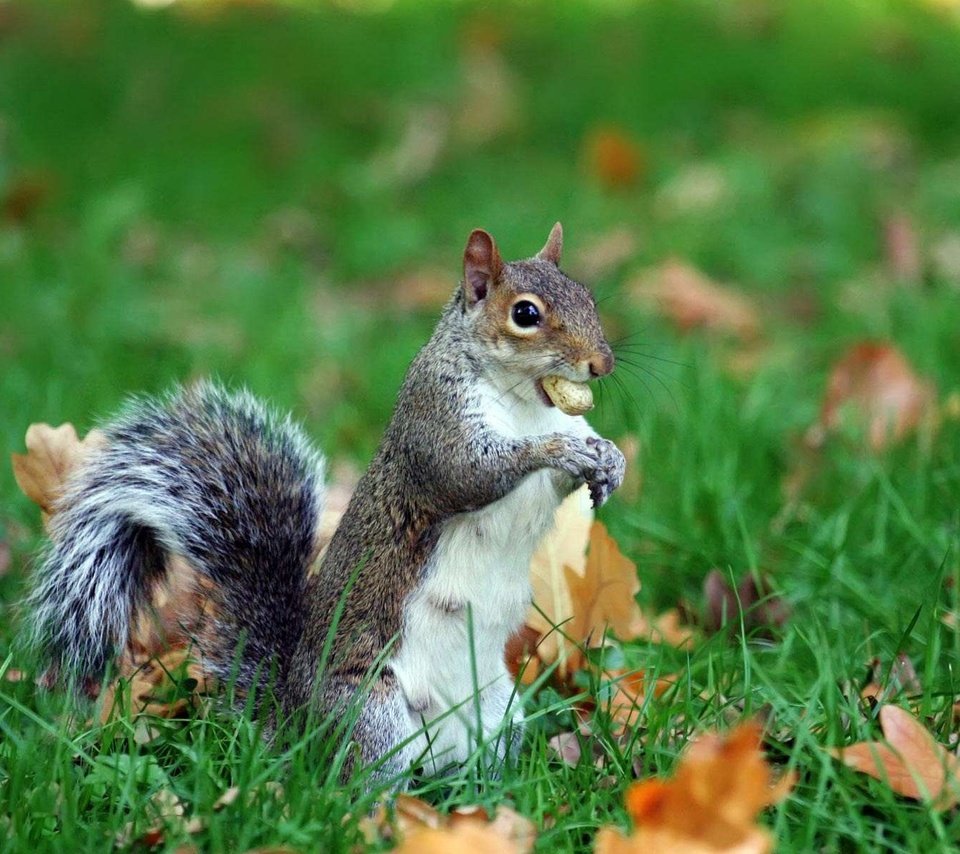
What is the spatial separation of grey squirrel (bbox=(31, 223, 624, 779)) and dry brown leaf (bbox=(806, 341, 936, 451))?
104cm

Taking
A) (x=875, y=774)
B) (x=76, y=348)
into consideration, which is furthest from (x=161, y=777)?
(x=76, y=348)

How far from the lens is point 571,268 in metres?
3.83

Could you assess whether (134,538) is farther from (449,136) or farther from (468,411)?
(449,136)

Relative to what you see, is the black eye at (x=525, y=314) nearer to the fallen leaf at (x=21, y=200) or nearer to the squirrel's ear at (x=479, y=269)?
the squirrel's ear at (x=479, y=269)

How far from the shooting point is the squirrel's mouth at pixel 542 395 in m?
1.74

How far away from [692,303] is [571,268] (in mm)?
354

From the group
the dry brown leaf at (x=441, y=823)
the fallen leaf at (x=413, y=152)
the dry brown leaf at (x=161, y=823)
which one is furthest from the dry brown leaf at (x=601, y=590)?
the fallen leaf at (x=413, y=152)

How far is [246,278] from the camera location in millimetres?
3939

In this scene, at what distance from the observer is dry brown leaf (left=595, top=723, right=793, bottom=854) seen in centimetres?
120

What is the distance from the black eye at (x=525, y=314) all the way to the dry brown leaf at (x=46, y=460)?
69 cm

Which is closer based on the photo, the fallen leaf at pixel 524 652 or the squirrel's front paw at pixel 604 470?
the squirrel's front paw at pixel 604 470

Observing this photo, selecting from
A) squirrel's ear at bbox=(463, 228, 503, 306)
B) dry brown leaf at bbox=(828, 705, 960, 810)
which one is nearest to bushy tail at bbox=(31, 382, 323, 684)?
squirrel's ear at bbox=(463, 228, 503, 306)

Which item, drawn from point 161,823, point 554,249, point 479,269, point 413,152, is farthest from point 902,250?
point 161,823

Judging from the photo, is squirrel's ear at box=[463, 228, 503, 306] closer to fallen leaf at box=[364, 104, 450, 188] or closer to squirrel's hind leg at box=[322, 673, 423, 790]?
squirrel's hind leg at box=[322, 673, 423, 790]
